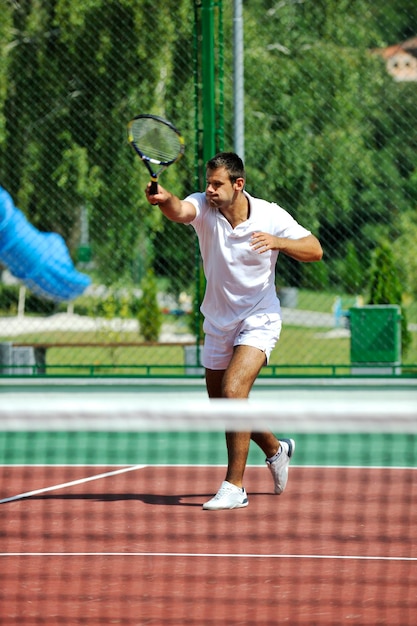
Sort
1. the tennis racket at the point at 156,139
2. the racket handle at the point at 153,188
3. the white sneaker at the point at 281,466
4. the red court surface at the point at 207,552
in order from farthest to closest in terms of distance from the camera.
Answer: the tennis racket at the point at 156,139, the white sneaker at the point at 281,466, the racket handle at the point at 153,188, the red court surface at the point at 207,552

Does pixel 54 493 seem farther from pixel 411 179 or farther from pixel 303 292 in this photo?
pixel 303 292

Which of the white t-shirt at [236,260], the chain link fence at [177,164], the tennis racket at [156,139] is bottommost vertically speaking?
the white t-shirt at [236,260]

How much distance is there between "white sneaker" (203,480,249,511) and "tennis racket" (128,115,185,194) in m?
1.67

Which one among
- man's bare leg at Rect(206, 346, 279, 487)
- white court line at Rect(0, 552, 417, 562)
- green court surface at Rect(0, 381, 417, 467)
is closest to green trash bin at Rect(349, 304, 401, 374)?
green court surface at Rect(0, 381, 417, 467)

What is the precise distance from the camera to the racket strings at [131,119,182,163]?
6.20 meters

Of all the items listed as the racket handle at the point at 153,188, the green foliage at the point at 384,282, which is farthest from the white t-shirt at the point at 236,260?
the green foliage at the point at 384,282

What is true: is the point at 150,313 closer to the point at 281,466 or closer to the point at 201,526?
the point at 281,466

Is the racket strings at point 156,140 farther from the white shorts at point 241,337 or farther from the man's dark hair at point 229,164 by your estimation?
the white shorts at point 241,337

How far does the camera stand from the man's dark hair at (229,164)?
5.61 m

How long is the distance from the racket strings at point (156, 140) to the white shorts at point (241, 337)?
97 cm

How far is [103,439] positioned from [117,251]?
273 inches

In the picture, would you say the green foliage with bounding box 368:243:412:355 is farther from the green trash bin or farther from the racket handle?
the racket handle

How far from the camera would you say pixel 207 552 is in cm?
483

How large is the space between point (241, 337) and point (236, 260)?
0.37 metres
